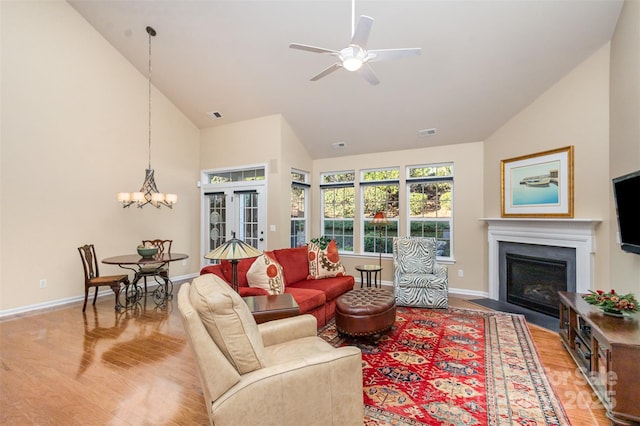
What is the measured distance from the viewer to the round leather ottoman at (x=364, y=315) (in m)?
3.07

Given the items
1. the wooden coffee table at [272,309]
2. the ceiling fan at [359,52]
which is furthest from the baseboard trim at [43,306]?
the ceiling fan at [359,52]

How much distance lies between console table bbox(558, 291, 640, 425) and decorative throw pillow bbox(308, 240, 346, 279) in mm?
2693

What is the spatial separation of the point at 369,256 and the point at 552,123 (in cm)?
364

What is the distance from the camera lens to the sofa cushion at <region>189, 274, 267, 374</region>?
4.91 feet

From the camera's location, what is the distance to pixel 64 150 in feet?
15.9

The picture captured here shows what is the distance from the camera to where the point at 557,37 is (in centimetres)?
354

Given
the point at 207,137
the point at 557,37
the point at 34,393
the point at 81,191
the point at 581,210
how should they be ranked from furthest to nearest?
the point at 207,137 < the point at 81,191 < the point at 581,210 < the point at 557,37 < the point at 34,393

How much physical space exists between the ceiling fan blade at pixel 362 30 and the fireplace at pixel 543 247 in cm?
347

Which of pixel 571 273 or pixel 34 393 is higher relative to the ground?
pixel 571 273

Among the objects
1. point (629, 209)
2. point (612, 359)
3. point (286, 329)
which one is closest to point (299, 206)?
point (286, 329)

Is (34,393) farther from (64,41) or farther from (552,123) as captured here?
(552,123)

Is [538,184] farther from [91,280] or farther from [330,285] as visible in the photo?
[91,280]

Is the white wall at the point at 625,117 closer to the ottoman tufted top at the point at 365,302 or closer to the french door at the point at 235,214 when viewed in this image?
the ottoman tufted top at the point at 365,302

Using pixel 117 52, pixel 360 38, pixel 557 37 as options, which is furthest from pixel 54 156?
pixel 557 37
